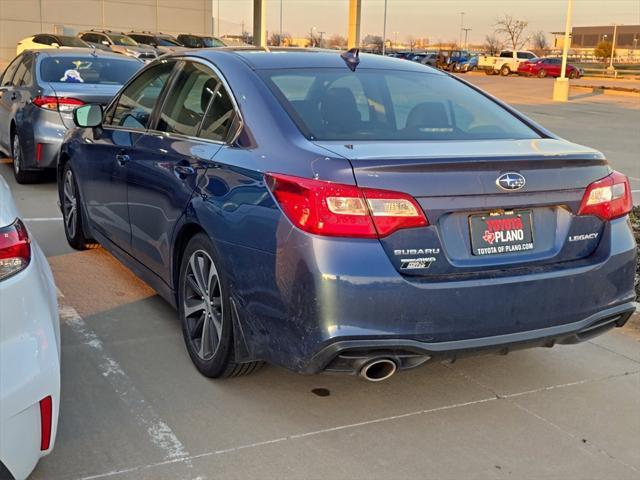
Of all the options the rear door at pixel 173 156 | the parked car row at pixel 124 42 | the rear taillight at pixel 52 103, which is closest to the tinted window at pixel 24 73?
the rear taillight at pixel 52 103

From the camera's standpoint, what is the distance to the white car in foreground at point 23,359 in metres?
2.48

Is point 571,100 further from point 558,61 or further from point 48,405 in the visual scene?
point 48,405

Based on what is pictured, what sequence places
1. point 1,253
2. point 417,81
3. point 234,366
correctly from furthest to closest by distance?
point 417,81, point 234,366, point 1,253

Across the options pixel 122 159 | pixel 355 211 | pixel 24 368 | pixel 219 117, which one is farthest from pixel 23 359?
pixel 122 159

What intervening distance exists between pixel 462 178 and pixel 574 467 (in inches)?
53.0

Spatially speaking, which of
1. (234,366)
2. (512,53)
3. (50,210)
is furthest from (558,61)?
(234,366)

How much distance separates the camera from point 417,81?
4.36 metres

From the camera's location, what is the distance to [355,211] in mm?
3037

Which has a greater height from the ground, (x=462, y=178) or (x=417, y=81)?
(x=417, y=81)

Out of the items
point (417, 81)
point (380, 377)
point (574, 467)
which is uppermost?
point (417, 81)

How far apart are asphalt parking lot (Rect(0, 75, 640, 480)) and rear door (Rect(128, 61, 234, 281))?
0.60 meters

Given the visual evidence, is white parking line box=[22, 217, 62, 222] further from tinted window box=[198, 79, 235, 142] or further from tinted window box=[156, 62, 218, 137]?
tinted window box=[198, 79, 235, 142]

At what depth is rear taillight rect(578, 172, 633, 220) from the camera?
3.49 m

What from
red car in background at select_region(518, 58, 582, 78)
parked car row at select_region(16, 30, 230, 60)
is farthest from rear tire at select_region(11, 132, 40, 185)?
red car in background at select_region(518, 58, 582, 78)
